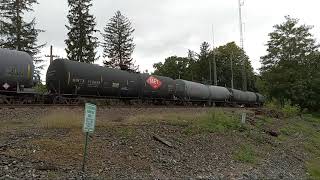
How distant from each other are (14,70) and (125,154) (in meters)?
14.3

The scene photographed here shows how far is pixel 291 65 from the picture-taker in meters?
60.1

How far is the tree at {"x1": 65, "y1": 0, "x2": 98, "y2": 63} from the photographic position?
6191 centimetres

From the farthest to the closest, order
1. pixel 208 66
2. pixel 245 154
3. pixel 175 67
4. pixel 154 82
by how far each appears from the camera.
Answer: pixel 175 67, pixel 208 66, pixel 154 82, pixel 245 154

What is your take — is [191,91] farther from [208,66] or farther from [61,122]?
[208,66]

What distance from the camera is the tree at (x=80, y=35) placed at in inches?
2437

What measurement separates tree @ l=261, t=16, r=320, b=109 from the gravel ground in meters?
38.8

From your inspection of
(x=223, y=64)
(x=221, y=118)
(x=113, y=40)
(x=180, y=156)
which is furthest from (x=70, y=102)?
(x=223, y=64)

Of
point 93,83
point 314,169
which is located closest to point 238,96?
point 93,83

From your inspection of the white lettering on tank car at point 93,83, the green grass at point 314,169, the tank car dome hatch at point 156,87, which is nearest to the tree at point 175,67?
the tank car dome hatch at point 156,87

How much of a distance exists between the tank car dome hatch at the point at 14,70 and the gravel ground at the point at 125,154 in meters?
5.08

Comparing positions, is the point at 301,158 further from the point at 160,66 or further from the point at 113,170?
the point at 160,66

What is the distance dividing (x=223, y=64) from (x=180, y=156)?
312ft

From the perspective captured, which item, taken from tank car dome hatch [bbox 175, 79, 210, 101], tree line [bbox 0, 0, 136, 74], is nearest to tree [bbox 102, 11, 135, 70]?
tree line [bbox 0, 0, 136, 74]

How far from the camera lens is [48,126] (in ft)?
49.2
